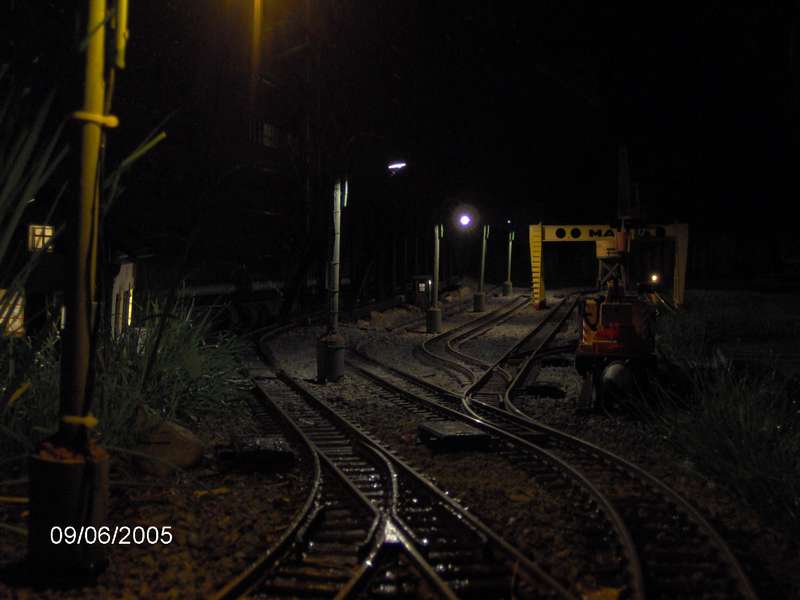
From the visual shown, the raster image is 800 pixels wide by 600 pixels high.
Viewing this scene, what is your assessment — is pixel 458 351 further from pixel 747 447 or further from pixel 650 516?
pixel 650 516

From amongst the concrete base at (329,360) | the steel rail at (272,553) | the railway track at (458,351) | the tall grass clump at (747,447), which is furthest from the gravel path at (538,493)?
the steel rail at (272,553)

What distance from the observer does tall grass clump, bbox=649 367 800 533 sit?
23.7ft

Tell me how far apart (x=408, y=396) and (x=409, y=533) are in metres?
7.68

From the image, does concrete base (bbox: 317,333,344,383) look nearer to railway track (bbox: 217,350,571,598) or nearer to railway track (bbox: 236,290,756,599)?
railway track (bbox: 236,290,756,599)

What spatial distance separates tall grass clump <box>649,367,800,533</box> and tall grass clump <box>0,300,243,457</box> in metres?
5.63

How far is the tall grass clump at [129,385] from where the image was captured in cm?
739

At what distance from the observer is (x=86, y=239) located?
4777 millimetres

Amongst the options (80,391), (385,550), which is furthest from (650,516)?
(80,391)

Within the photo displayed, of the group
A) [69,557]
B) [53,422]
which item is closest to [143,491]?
[53,422]

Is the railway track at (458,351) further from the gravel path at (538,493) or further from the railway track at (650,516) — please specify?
the railway track at (650,516)

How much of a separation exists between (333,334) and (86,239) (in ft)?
37.4

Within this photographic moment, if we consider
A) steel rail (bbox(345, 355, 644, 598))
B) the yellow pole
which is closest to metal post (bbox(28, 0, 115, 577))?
the yellow pole

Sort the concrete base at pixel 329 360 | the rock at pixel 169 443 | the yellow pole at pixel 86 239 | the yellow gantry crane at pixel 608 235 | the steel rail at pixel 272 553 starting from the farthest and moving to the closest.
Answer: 1. the yellow gantry crane at pixel 608 235
2. the concrete base at pixel 329 360
3. the rock at pixel 169 443
4. the steel rail at pixel 272 553
5. the yellow pole at pixel 86 239

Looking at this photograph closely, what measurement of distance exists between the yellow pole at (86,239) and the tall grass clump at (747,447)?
557 centimetres
